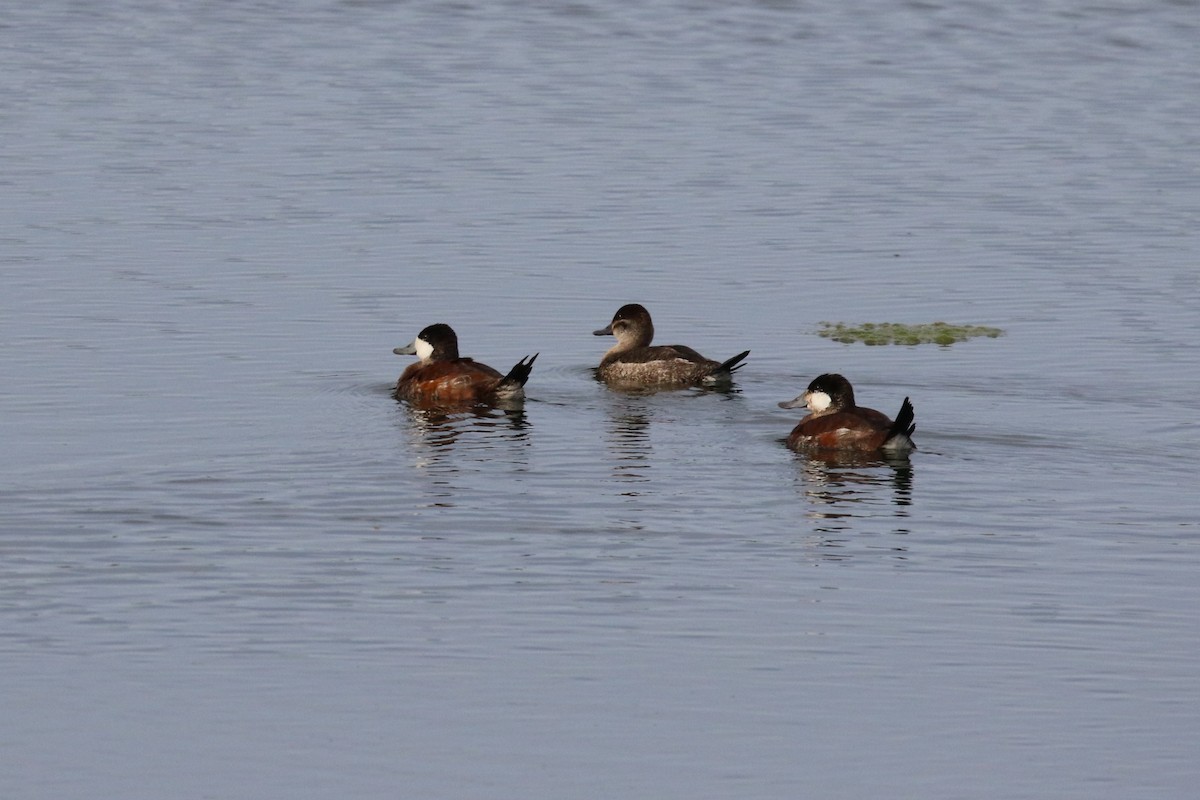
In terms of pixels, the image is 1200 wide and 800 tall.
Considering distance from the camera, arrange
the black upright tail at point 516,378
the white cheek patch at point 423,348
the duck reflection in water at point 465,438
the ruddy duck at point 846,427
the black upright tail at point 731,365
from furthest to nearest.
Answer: the white cheek patch at point 423,348
the black upright tail at point 731,365
the black upright tail at point 516,378
the ruddy duck at point 846,427
the duck reflection in water at point 465,438

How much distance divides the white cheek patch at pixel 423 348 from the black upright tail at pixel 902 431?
14.4ft

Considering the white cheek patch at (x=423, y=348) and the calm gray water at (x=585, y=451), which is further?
the white cheek patch at (x=423, y=348)

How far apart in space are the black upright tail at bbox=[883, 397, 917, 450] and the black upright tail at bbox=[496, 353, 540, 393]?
302 cm

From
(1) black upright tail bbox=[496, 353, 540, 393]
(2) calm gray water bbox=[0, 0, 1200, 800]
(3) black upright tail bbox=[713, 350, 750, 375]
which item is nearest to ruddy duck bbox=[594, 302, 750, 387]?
(3) black upright tail bbox=[713, 350, 750, 375]

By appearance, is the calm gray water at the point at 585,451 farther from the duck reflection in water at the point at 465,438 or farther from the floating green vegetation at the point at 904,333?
the floating green vegetation at the point at 904,333

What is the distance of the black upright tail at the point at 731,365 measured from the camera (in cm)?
1802

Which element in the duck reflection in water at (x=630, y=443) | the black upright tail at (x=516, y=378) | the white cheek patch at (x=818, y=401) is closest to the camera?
the duck reflection in water at (x=630, y=443)

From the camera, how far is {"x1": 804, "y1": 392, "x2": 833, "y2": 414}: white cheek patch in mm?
16453

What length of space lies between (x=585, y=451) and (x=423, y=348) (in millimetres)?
3072

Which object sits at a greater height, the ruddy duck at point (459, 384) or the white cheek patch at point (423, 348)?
the white cheek patch at point (423, 348)

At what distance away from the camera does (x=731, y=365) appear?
59.8ft

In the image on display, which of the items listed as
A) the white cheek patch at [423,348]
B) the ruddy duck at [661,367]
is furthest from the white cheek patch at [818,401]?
the white cheek patch at [423,348]

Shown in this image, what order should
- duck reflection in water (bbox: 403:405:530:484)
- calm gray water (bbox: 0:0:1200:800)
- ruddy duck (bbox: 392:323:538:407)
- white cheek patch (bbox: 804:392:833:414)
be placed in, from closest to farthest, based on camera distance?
1. calm gray water (bbox: 0:0:1200:800)
2. duck reflection in water (bbox: 403:405:530:484)
3. white cheek patch (bbox: 804:392:833:414)
4. ruddy duck (bbox: 392:323:538:407)

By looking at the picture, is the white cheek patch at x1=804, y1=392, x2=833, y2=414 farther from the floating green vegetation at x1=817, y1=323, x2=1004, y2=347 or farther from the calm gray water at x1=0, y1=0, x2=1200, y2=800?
the floating green vegetation at x1=817, y1=323, x2=1004, y2=347
